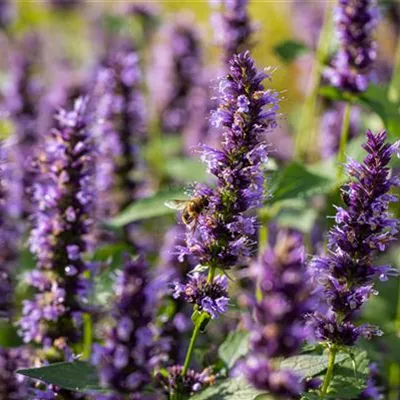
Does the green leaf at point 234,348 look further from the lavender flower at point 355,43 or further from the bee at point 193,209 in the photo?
the lavender flower at point 355,43

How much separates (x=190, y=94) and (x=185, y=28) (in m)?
0.54

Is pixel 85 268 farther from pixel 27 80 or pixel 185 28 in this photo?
pixel 185 28

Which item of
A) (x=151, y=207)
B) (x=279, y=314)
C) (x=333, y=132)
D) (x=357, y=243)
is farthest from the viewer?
(x=333, y=132)

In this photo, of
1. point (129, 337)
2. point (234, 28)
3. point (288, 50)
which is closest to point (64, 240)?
point (129, 337)

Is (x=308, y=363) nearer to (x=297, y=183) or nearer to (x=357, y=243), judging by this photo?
(x=357, y=243)

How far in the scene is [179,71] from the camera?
6.61 meters

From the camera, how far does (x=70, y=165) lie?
122 inches

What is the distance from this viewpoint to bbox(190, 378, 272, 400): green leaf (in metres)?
2.45

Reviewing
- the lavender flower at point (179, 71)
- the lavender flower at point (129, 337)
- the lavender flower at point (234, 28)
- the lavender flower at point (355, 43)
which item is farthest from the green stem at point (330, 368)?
the lavender flower at point (179, 71)

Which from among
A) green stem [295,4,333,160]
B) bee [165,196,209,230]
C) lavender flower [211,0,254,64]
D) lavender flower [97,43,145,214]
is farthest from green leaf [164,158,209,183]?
bee [165,196,209,230]

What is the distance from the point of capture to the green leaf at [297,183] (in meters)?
3.50

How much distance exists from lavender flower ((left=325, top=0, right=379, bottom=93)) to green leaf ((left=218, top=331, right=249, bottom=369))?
51.0 inches

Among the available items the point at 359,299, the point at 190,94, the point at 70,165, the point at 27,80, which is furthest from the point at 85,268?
the point at 190,94

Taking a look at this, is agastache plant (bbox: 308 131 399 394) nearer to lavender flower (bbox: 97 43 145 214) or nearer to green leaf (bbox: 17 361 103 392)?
green leaf (bbox: 17 361 103 392)
